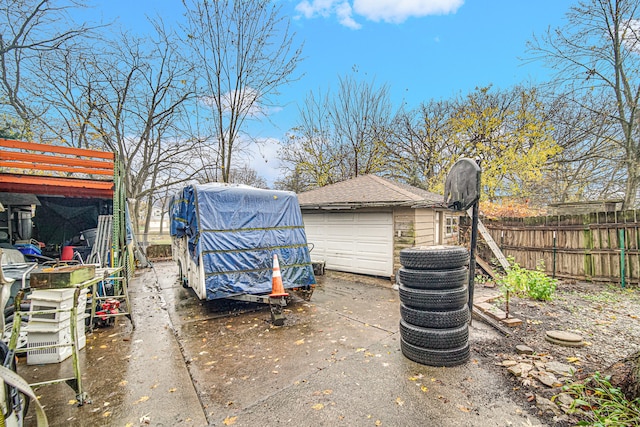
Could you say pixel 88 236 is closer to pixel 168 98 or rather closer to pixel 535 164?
pixel 168 98

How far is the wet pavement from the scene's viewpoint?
243 centimetres

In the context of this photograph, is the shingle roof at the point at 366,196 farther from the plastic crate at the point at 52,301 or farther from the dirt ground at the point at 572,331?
the plastic crate at the point at 52,301

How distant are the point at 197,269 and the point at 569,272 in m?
9.61

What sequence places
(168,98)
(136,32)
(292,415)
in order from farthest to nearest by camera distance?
(168,98), (136,32), (292,415)

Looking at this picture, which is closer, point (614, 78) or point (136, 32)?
point (614, 78)

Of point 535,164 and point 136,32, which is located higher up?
point 136,32

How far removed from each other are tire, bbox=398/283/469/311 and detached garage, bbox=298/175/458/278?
4.60 meters

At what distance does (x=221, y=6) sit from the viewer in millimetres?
9211

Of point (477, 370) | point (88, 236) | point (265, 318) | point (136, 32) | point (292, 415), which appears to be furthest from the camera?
point (136, 32)

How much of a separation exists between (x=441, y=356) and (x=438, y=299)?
653 millimetres

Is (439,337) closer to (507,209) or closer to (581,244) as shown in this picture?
(581,244)

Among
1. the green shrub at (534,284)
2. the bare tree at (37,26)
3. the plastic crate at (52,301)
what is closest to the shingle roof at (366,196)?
the green shrub at (534,284)

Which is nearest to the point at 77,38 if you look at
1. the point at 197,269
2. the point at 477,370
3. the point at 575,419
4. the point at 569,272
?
the point at 197,269

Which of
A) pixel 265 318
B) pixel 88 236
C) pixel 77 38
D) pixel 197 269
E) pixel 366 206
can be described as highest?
pixel 77 38
